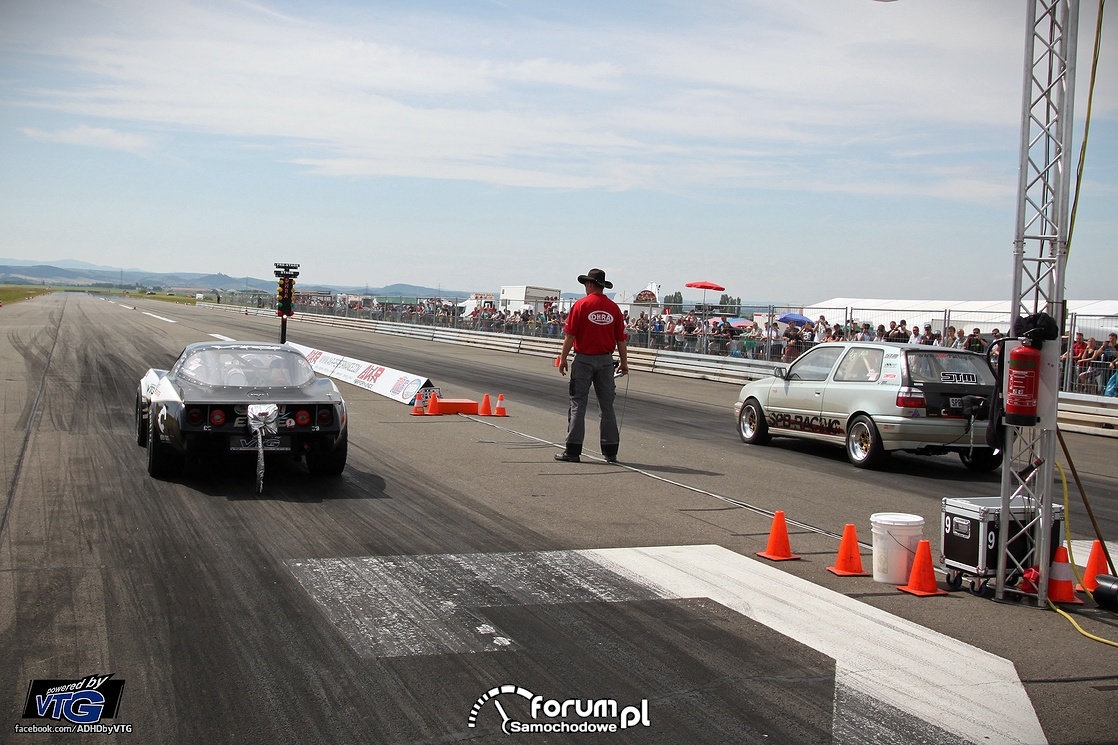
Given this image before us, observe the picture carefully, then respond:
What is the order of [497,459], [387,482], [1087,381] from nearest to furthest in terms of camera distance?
[387,482]
[497,459]
[1087,381]

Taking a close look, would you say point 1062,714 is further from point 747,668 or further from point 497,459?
point 497,459

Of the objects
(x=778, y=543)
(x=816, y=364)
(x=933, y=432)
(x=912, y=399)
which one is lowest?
(x=778, y=543)

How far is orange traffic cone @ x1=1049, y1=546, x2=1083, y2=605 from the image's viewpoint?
631 centimetres

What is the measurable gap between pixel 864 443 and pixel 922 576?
594 cm

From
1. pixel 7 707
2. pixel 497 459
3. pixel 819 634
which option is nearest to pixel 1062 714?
pixel 819 634

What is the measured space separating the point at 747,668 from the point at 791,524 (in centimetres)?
383

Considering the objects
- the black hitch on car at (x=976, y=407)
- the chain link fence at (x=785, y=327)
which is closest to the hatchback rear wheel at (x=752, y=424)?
the black hitch on car at (x=976, y=407)

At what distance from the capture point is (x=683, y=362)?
29469 millimetres

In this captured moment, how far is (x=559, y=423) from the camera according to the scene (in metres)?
15.6

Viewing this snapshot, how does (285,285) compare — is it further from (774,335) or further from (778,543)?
(778,543)

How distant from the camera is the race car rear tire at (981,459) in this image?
12.1 meters

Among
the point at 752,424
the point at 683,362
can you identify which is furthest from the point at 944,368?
the point at 683,362

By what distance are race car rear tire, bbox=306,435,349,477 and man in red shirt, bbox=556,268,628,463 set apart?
278 cm

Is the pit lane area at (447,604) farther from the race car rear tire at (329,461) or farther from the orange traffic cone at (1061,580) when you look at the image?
the orange traffic cone at (1061,580)
